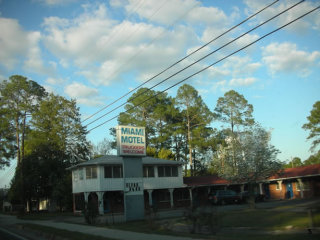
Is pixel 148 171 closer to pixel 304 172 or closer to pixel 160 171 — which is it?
pixel 160 171

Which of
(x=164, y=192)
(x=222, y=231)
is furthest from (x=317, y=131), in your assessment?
(x=222, y=231)

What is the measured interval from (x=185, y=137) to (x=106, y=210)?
867 inches

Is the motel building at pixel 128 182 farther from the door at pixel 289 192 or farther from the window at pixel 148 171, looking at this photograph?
the door at pixel 289 192

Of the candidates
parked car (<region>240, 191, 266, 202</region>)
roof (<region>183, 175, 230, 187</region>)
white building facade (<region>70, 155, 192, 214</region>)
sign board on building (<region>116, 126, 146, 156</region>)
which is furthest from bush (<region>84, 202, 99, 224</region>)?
roof (<region>183, 175, 230, 187</region>)

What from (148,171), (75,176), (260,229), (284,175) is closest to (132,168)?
(260,229)

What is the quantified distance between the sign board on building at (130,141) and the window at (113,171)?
1032 centimetres

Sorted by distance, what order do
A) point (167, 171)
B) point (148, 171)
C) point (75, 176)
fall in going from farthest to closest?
point (167, 171) → point (148, 171) → point (75, 176)

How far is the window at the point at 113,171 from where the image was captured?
1305 inches

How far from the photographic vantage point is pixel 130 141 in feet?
77.3

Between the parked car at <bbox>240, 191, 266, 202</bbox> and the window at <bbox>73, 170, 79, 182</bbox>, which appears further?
the window at <bbox>73, 170, 79, 182</bbox>

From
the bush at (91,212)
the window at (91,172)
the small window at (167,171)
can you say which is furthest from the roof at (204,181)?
the bush at (91,212)

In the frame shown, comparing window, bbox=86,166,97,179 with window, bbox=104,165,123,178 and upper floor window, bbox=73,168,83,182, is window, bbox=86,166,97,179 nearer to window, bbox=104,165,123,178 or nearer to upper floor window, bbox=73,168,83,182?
window, bbox=104,165,123,178

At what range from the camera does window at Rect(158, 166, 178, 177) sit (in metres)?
38.0

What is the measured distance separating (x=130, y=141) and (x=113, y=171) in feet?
36.7
